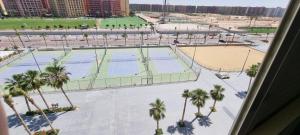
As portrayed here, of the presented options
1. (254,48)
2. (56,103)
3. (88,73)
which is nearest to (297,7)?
(56,103)

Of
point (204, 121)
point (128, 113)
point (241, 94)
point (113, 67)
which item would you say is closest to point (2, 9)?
point (113, 67)

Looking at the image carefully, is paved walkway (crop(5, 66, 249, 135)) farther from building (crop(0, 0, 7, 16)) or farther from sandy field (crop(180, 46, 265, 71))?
building (crop(0, 0, 7, 16))

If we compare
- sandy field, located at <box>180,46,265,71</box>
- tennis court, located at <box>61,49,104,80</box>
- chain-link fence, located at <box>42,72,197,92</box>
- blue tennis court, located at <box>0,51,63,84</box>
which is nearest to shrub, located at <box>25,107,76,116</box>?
chain-link fence, located at <box>42,72,197,92</box>

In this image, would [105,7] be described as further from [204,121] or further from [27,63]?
[204,121]

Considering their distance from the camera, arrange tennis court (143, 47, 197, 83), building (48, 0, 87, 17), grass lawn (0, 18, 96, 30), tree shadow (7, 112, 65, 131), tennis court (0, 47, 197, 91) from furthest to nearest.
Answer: building (48, 0, 87, 17), grass lawn (0, 18, 96, 30), tennis court (143, 47, 197, 83), tennis court (0, 47, 197, 91), tree shadow (7, 112, 65, 131)

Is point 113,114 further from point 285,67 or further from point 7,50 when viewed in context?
point 7,50

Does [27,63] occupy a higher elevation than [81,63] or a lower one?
lower
